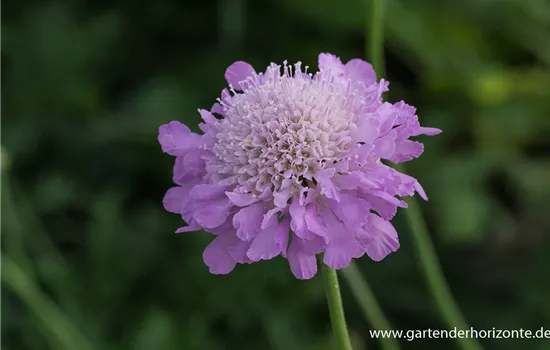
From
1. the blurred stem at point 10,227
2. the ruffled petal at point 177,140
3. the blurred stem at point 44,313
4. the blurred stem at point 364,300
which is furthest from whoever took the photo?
the blurred stem at point 10,227

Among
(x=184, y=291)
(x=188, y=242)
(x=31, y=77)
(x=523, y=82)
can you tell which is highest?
(x=31, y=77)

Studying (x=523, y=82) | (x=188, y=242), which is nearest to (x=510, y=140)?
(x=523, y=82)

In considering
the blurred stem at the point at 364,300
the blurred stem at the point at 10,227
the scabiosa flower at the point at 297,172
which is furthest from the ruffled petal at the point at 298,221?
the blurred stem at the point at 10,227

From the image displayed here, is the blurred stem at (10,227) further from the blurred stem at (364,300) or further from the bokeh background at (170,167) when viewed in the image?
the blurred stem at (364,300)

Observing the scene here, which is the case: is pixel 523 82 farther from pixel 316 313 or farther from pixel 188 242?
pixel 188 242

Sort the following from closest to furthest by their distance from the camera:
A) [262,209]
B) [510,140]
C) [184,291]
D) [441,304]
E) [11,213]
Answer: [262,209] → [441,304] → [11,213] → [184,291] → [510,140]

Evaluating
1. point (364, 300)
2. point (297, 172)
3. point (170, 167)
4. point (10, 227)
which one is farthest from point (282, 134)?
point (170, 167)
